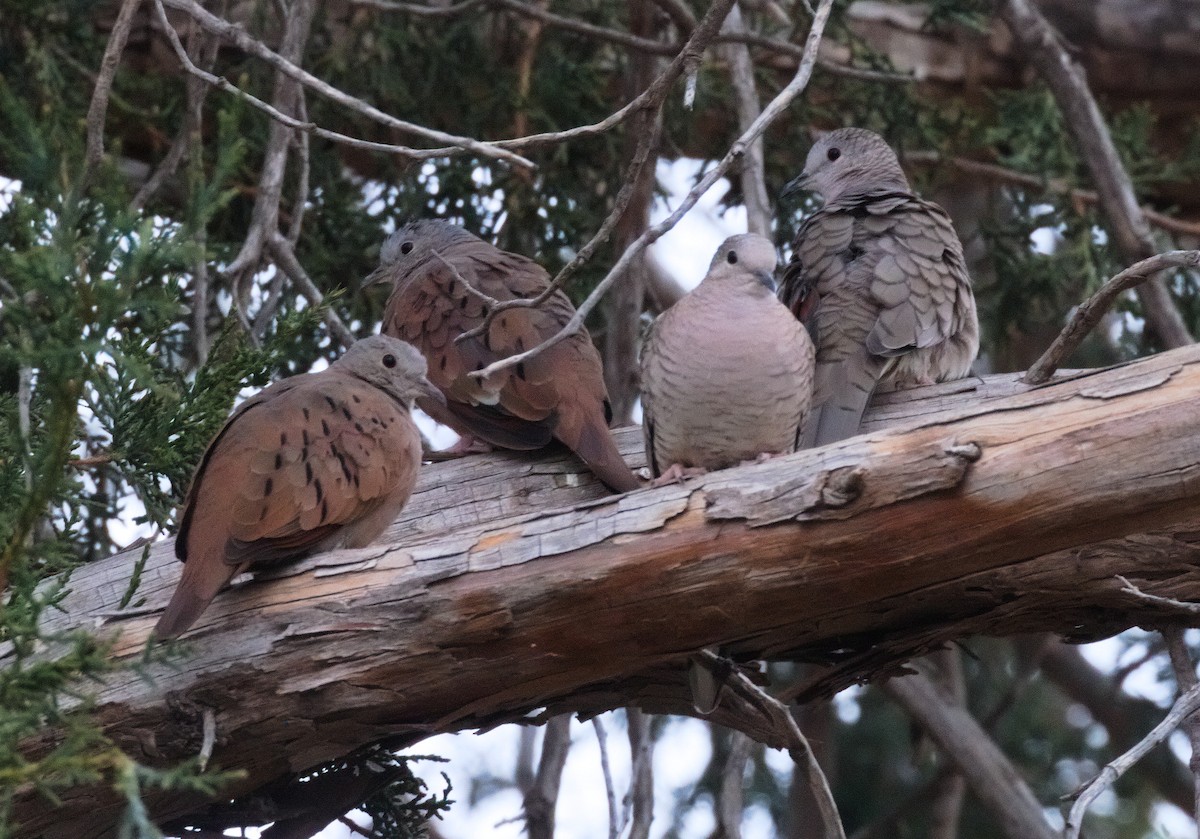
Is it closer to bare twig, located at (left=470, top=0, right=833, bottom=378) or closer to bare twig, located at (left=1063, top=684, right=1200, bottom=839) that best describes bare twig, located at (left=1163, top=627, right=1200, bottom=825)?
bare twig, located at (left=1063, top=684, right=1200, bottom=839)

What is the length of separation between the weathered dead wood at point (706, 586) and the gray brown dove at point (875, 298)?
89 centimetres

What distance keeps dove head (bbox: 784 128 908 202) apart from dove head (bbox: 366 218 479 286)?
4.21ft

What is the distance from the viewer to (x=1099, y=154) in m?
4.96

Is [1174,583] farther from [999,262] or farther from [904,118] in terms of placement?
[904,118]

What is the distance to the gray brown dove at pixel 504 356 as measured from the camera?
396 cm

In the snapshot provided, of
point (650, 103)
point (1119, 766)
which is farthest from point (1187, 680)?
point (650, 103)

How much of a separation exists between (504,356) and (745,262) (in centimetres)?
77

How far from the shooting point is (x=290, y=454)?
3.26 metres

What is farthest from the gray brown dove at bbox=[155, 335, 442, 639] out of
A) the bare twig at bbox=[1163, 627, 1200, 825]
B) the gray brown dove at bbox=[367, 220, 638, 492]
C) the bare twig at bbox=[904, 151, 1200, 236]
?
the bare twig at bbox=[904, 151, 1200, 236]

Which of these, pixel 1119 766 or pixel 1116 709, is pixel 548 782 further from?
pixel 1116 709

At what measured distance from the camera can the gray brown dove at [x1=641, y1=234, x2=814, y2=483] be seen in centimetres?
363

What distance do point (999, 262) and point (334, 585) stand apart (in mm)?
3545

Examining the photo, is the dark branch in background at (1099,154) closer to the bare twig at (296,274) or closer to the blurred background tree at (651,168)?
the blurred background tree at (651,168)

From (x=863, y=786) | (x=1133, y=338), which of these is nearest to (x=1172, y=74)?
(x=1133, y=338)
